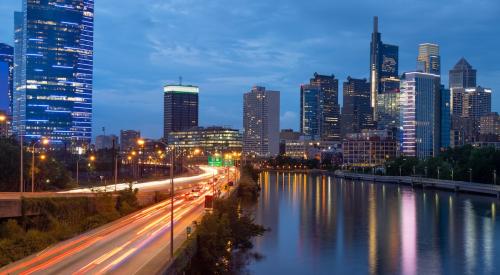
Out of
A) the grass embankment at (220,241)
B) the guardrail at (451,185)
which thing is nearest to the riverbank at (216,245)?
the grass embankment at (220,241)

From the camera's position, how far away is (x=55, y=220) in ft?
151

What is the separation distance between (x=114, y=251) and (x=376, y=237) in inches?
1544

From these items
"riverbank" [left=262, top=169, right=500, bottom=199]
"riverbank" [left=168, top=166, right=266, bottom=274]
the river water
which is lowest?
the river water

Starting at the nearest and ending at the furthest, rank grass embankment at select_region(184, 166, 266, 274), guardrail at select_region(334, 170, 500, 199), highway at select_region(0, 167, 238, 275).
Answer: highway at select_region(0, 167, 238, 275) < grass embankment at select_region(184, 166, 266, 274) < guardrail at select_region(334, 170, 500, 199)

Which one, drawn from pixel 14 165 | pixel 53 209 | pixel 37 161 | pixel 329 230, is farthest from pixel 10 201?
pixel 329 230

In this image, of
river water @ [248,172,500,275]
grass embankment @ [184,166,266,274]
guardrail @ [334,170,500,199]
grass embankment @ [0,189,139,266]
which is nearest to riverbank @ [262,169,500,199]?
guardrail @ [334,170,500,199]

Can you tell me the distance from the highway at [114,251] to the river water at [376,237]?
996 cm

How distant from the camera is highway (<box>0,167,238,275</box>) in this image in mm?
29816

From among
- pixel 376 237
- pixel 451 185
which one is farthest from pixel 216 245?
pixel 451 185

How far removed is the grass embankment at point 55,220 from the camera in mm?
35959

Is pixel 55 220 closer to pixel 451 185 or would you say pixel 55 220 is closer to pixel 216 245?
pixel 216 245

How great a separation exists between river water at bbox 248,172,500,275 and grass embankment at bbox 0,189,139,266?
13.7m

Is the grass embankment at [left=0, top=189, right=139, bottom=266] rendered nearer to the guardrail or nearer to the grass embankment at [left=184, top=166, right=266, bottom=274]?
the grass embankment at [left=184, top=166, right=266, bottom=274]

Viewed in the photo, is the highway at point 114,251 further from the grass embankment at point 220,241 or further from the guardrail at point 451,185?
the guardrail at point 451,185
